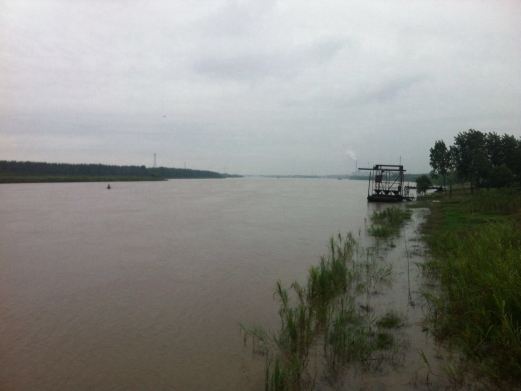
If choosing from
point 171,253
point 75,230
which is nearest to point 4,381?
point 171,253

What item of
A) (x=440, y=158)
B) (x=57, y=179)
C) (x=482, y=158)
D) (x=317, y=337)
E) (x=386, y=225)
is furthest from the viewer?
(x=57, y=179)

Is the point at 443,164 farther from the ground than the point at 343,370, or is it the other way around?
the point at 443,164

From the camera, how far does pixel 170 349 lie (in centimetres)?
562

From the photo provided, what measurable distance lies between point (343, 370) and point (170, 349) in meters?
2.91

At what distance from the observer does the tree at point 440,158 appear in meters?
37.2

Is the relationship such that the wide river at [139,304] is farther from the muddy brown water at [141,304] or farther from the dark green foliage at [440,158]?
the dark green foliage at [440,158]

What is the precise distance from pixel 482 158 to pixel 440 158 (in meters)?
6.64

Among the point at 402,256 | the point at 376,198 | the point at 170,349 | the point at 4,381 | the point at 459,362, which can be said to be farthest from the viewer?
the point at 376,198

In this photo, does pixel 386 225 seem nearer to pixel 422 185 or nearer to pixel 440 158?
pixel 440 158

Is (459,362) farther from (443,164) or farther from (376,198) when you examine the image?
(443,164)

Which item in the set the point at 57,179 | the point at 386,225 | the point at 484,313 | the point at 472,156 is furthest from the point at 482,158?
the point at 57,179

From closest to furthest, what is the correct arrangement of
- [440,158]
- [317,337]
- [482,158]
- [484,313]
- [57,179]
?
[484,313], [317,337], [482,158], [440,158], [57,179]

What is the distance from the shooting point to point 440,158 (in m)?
37.6

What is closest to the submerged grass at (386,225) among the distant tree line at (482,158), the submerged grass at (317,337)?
the submerged grass at (317,337)
